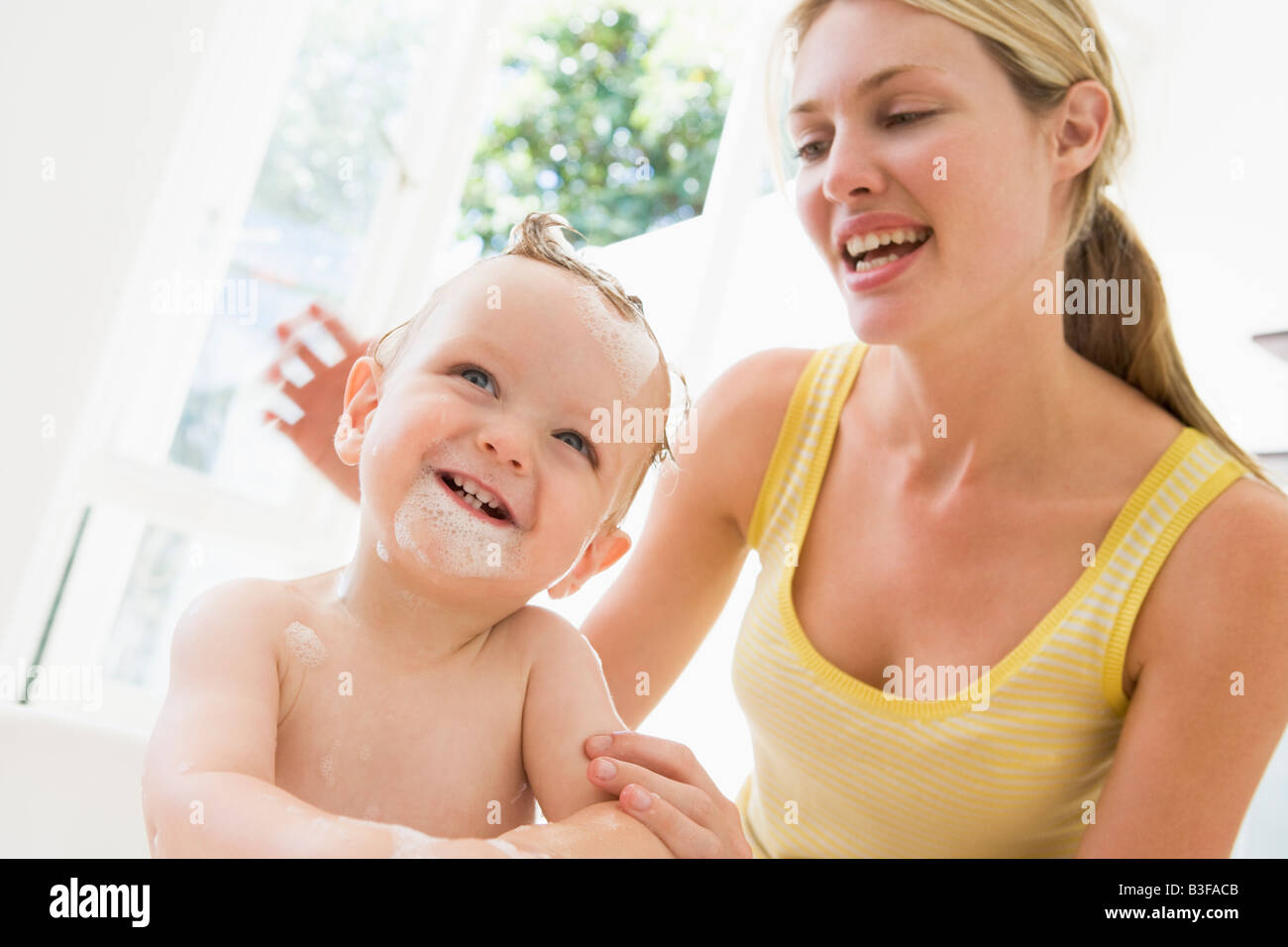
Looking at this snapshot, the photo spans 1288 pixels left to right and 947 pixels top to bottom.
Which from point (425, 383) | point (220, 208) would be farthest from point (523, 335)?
point (220, 208)

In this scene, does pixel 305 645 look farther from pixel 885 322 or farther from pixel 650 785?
pixel 885 322

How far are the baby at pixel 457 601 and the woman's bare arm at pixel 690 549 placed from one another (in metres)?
0.36

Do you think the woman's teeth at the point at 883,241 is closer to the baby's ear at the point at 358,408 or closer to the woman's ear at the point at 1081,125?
the woman's ear at the point at 1081,125

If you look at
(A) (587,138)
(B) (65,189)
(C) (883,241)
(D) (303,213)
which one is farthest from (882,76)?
(A) (587,138)

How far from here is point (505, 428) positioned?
2.42ft

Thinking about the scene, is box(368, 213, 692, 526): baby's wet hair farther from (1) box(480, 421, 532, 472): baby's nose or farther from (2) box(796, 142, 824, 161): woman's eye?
(2) box(796, 142, 824, 161): woman's eye

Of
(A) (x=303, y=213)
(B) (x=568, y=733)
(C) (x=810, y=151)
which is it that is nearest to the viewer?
(B) (x=568, y=733)

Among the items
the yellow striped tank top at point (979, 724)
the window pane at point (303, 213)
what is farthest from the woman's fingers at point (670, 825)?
the window pane at point (303, 213)

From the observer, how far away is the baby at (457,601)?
72cm

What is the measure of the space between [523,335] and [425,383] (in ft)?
0.27

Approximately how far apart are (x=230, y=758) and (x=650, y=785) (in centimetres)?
27

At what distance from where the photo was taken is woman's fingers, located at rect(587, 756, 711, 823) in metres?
0.72

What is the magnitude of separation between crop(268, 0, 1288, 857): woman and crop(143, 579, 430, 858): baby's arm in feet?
1.80
